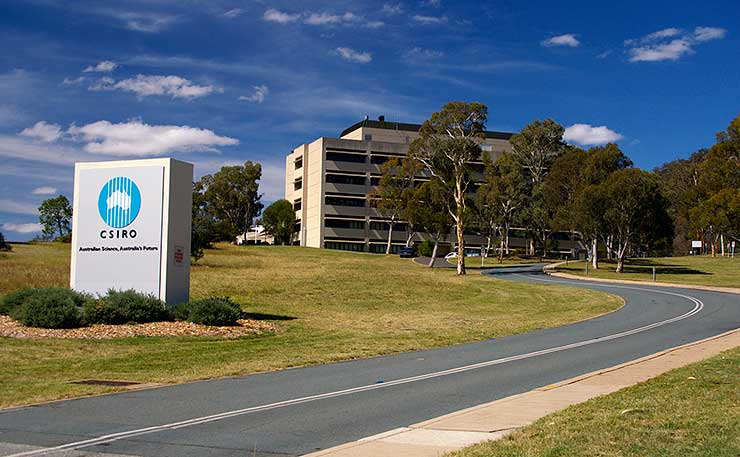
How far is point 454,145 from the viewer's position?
5934cm

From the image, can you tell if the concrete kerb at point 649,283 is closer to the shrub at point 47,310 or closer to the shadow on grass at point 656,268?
the shadow on grass at point 656,268

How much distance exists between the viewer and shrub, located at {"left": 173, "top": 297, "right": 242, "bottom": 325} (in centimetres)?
2216

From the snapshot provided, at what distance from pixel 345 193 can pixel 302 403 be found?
96.0 metres

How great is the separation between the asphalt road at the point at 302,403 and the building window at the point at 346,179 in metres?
86.7

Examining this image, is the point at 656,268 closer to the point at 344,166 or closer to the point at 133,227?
the point at 344,166

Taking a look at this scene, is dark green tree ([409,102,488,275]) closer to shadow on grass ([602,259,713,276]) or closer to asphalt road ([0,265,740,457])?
shadow on grass ([602,259,713,276])

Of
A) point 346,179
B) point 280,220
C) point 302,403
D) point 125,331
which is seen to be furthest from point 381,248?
point 302,403

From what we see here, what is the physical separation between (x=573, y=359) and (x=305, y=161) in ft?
319

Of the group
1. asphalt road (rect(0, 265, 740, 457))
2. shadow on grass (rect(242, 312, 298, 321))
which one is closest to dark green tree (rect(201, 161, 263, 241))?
shadow on grass (rect(242, 312, 298, 321))

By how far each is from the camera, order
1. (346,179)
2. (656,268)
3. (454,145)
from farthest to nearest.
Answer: (346,179) → (656,268) → (454,145)

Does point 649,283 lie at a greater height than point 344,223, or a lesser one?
lesser

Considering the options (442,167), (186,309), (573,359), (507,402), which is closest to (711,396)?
(507,402)

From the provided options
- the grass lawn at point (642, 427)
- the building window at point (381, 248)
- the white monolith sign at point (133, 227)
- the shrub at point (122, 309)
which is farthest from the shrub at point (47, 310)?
the building window at point (381, 248)

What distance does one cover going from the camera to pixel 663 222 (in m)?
66.7
